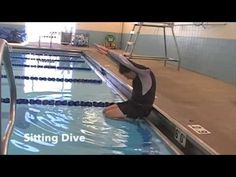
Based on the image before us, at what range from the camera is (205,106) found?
121 inches

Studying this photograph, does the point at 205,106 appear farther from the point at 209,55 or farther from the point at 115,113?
the point at 209,55

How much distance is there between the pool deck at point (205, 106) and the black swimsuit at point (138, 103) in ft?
0.35

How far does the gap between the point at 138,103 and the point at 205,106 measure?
0.60 metres

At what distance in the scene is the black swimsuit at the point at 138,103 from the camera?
2.94 m

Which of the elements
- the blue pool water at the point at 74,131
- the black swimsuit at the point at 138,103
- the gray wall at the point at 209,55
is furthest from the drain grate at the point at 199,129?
the gray wall at the point at 209,55

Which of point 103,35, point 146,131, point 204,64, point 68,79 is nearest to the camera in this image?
point 146,131

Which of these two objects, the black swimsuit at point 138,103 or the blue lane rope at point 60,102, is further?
the blue lane rope at point 60,102

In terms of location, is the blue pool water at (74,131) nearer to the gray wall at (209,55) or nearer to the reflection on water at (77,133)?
the reflection on water at (77,133)

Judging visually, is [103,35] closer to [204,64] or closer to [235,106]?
[204,64]

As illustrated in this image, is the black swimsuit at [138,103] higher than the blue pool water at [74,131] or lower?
higher

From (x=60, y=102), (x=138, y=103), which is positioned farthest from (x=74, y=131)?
(x=60, y=102)
